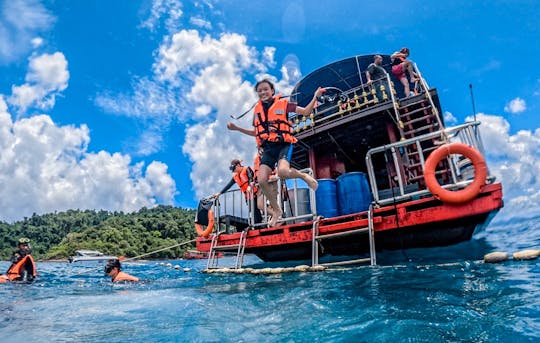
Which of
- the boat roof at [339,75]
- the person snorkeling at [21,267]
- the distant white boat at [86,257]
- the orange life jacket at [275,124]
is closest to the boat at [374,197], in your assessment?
the orange life jacket at [275,124]

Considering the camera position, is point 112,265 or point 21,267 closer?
point 112,265

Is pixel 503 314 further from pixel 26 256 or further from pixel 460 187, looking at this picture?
pixel 26 256

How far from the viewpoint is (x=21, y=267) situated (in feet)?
23.3

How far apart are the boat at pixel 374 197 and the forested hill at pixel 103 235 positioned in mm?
44594

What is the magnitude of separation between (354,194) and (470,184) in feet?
6.79

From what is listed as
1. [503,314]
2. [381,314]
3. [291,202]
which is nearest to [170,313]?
[381,314]

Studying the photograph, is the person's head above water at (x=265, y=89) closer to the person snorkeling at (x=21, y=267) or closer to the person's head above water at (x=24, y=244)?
the person snorkeling at (x=21, y=267)

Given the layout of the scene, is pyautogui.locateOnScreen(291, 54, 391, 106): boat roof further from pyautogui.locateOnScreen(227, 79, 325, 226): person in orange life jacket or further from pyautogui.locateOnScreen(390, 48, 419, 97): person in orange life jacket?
pyautogui.locateOnScreen(227, 79, 325, 226): person in orange life jacket

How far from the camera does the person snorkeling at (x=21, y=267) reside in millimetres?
6906

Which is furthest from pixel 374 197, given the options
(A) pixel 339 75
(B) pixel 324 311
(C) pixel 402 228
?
(A) pixel 339 75

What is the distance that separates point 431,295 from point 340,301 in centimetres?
80

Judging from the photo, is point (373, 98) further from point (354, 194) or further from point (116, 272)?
point (116, 272)

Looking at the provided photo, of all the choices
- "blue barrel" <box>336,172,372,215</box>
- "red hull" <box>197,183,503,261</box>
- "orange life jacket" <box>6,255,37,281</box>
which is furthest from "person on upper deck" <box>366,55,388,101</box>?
"orange life jacket" <box>6,255,37,281</box>

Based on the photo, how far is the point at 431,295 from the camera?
9.36 ft
